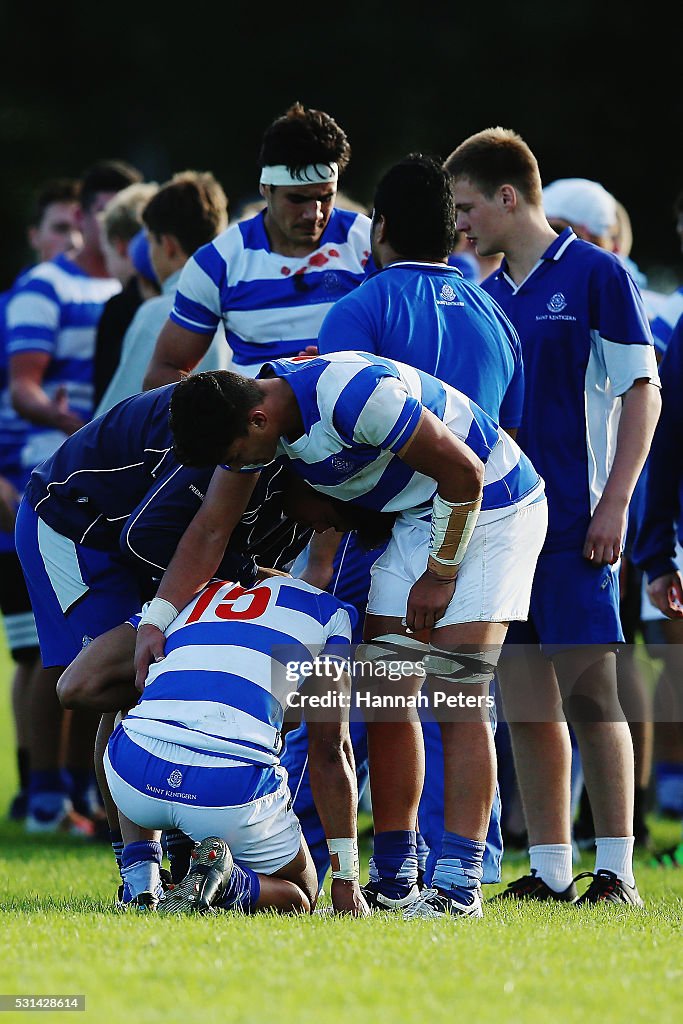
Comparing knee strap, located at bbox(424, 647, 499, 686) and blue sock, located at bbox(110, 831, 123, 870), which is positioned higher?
knee strap, located at bbox(424, 647, 499, 686)

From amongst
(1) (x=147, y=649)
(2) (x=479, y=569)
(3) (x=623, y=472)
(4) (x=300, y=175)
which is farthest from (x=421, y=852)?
(4) (x=300, y=175)

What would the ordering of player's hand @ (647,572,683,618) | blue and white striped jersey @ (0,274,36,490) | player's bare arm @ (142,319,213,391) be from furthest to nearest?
blue and white striped jersey @ (0,274,36,490)
player's bare arm @ (142,319,213,391)
player's hand @ (647,572,683,618)

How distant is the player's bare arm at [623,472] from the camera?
18.2 ft

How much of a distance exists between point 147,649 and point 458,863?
3.64ft

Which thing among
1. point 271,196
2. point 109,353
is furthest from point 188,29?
point 271,196

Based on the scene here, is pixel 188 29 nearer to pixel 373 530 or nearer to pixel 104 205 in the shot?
pixel 104 205

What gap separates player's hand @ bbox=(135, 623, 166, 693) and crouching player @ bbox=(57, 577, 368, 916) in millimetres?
37

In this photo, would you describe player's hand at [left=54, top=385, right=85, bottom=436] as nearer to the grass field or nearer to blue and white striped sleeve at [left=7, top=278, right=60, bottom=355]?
blue and white striped sleeve at [left=7, top=278, right=60, bottom=355]

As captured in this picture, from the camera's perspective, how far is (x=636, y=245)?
22406 millimetres

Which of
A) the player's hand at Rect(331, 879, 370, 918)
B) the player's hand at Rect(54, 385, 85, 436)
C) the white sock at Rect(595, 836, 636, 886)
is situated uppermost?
the player's hand at Rect(54, 385, 85, 436)

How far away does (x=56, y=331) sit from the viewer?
8.87 m

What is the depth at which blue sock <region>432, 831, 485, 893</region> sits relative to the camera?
4.71 meters

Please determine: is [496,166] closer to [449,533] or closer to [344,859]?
[449,533]

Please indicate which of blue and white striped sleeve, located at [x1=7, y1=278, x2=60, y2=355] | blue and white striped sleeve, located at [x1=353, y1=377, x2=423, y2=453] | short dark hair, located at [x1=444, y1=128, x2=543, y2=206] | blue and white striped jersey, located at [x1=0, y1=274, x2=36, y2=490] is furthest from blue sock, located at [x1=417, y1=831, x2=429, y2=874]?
blue and white striped jersey, located at [x1=0, y1=274, x2=36, y2=490]
